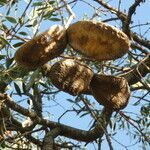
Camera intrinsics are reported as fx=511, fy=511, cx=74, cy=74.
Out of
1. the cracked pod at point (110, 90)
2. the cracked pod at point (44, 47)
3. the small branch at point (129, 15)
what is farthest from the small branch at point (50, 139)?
the small branch at point (129, 15)

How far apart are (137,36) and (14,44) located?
26.7 inches

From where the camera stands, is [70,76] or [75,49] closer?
[75,49]

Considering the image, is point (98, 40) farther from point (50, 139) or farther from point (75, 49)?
point (50, 139)

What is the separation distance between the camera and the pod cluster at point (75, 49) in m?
2.13

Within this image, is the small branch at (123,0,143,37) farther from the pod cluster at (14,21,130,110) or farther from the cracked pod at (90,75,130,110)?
the cracked pod at (90,75,130,110)

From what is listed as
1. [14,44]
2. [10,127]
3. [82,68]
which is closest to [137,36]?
[82,68]

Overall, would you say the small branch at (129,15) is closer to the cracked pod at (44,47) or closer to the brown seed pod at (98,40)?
the brown seed pod at (98,40)

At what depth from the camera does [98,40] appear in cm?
214

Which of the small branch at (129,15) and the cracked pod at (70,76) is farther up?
the small branch at (129,15)

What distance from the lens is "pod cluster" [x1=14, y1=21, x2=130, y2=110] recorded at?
213 cm

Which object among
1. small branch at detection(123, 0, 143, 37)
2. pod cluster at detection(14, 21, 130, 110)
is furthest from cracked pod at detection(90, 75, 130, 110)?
small branch at detection(123, 0, 143, 37)

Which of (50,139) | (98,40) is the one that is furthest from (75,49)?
(50,139)

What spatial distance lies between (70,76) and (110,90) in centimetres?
24

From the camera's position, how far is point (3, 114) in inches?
109
